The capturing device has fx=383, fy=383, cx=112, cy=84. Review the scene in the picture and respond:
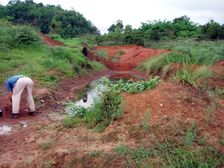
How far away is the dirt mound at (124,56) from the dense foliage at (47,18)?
936 centimetres

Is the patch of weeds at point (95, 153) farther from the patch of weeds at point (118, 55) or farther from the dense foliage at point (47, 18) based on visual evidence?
the dense foliage at point (47, 18)

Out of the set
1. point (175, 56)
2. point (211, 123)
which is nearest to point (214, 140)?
point (211, 123)

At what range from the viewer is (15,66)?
15641 mm

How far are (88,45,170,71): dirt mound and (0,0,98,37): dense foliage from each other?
936 centimetres

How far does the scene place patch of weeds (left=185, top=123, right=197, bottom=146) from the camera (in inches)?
235

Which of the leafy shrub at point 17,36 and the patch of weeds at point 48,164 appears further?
the leafy shrub at point 17,36

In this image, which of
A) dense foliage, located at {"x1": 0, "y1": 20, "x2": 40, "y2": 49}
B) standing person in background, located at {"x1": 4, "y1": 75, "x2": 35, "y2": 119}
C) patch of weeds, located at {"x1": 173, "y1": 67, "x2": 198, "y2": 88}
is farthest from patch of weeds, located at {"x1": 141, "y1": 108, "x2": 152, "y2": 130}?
dense foliage, located at {"x1": 0, "y1": 20, "x2": 40, "y2": 49}

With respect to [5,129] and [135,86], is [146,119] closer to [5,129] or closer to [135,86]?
[135,86]

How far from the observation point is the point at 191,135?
6047mm

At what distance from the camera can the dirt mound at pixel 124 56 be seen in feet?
89.2

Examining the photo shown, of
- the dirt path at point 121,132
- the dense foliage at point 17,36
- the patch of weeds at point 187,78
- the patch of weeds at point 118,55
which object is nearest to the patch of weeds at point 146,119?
the dirt path at point 121,132

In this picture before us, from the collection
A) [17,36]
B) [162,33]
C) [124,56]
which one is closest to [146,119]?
[17,36]

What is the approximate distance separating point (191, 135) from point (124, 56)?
2526 centimetres

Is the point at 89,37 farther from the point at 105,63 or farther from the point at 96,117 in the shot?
the point at 96,117
